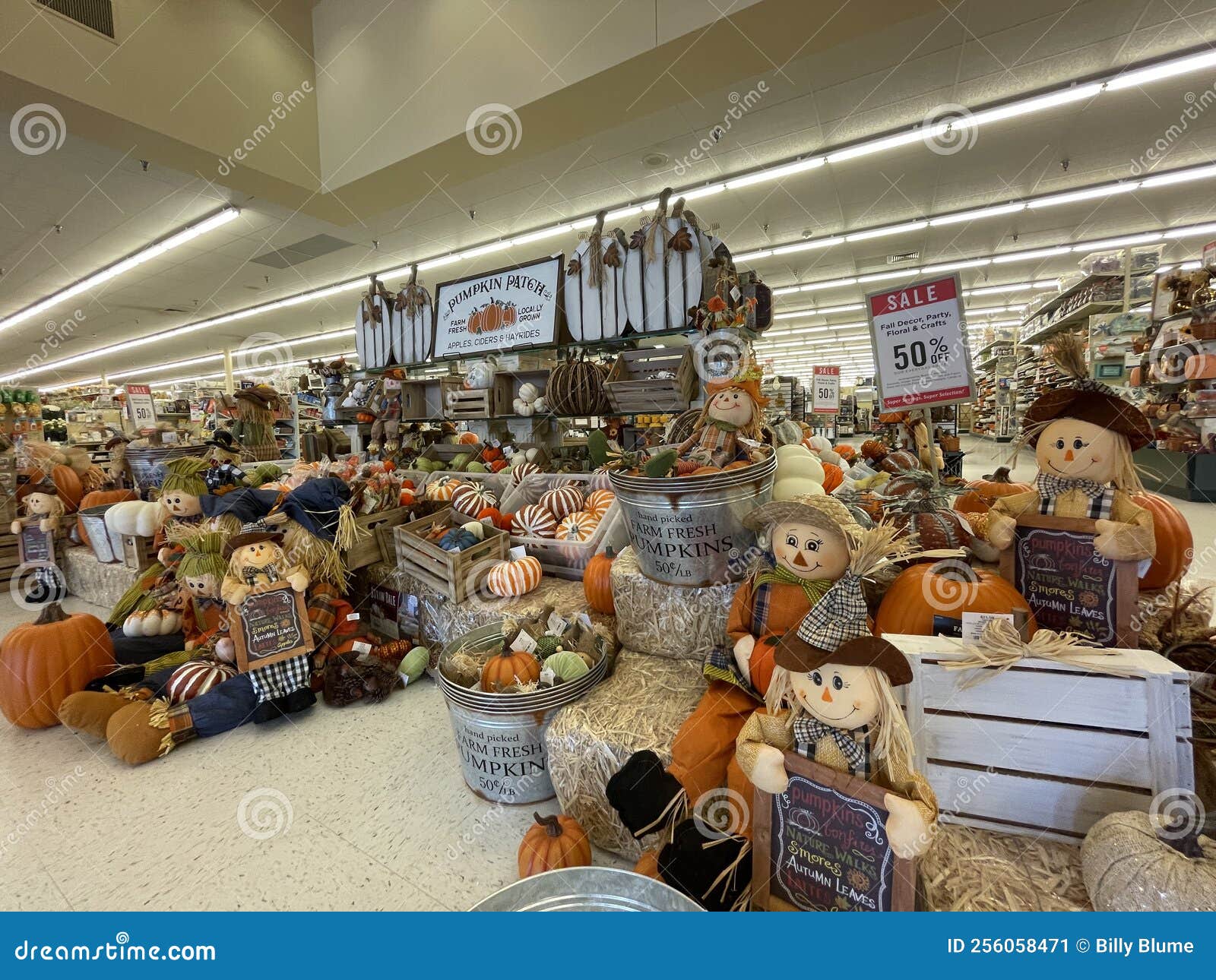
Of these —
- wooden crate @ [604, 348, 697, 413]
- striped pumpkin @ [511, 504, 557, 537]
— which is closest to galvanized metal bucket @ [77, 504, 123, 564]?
striped pumpkin @ [511, 504, 557, 537]

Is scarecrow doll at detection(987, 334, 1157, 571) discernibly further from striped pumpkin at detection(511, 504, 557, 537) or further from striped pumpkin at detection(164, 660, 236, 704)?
striped pumpkin at detection(164, 660, 236, 704)

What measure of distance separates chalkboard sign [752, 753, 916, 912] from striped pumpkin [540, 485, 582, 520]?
1.83 m

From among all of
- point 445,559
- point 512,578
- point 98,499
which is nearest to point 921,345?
point 512,578

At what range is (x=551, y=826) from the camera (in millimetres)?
1292

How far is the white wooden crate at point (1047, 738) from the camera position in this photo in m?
0.96

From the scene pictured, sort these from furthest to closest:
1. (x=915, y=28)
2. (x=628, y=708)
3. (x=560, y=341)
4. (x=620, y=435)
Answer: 1. (x=620, y=435)
2. (x=915, y=28)
3. (x=560, y=341)
4. (x=628, y=708)

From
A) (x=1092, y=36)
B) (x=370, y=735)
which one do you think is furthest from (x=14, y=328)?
(x=1092, y=36)

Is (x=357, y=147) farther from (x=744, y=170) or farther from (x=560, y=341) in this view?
(x=744, y=170)

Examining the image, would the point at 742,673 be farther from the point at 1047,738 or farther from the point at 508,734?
the point at 508,734

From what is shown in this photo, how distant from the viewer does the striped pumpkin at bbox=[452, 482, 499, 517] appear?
112 inches

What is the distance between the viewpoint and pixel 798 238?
28.6 feet

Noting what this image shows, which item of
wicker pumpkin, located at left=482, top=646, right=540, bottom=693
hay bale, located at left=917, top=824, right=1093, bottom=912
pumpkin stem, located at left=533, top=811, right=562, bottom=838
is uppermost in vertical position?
wicker pumpkin, located at left=482, top=646, right=540, bottom=693

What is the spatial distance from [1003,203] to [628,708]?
9.61 m

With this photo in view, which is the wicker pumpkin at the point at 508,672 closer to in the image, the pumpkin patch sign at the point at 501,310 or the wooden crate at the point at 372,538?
the wooden crate at the point at 372,538
